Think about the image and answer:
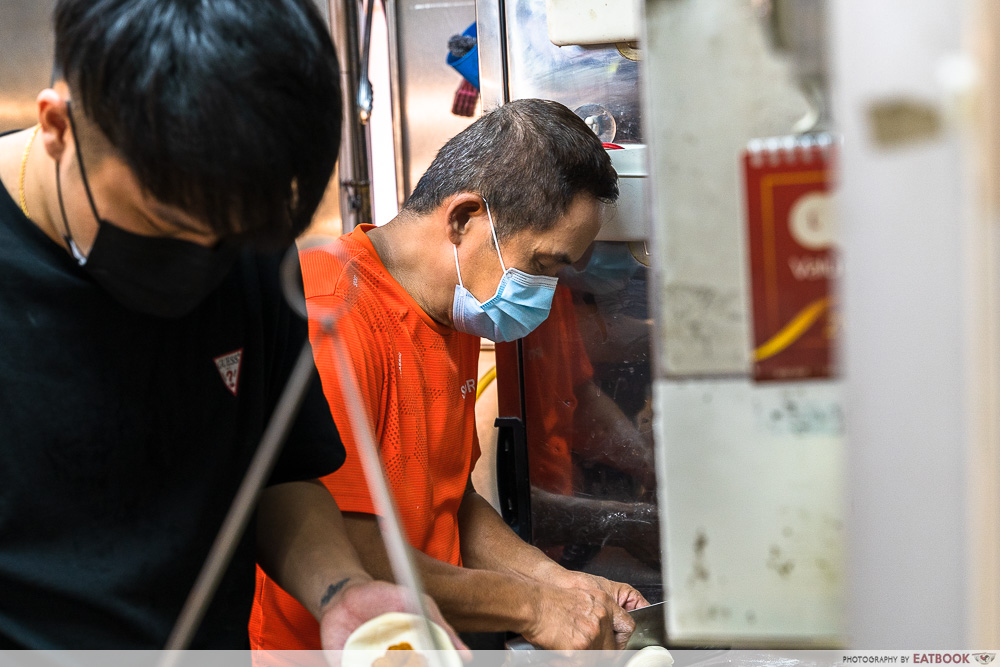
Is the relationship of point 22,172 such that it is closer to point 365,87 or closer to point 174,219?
point 174,219

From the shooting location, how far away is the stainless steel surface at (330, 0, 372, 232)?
2.36m

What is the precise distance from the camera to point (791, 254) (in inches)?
17.1

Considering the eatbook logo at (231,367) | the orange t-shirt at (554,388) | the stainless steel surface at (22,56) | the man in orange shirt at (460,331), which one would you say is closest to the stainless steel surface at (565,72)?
the man in orange shirt at (460,331)

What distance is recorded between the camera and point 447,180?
1.45 metres

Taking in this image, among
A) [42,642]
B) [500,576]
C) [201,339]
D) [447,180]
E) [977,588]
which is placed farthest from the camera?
[447,180]

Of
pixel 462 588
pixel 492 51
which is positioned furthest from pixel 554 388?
pixel 492 51

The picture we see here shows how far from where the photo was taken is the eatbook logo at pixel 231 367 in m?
0.94

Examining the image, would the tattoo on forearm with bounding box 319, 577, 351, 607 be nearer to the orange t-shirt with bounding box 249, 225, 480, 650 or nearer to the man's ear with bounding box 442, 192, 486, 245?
the orange t-shirt with bounding box 249, 225, 480, 650

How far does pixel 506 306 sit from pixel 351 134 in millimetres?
1220

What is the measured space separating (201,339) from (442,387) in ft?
1.76

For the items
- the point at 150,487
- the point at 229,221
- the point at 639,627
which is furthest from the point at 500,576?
the point at 229,221

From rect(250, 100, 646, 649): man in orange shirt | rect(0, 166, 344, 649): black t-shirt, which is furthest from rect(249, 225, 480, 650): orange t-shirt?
rect(0, 166, 344, 649): black t-shirt

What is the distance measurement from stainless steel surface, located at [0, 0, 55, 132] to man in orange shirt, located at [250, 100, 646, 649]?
4.45ft

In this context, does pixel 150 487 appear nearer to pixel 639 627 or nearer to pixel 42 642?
pixel 42 642
